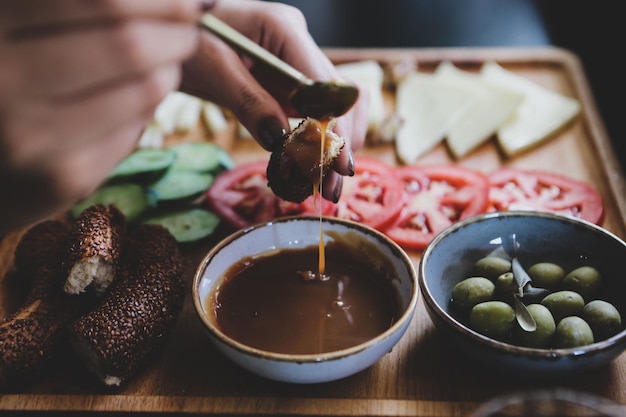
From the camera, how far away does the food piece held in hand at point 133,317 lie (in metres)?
1.73

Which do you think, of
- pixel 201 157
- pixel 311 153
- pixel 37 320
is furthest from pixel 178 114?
pixel 37 320

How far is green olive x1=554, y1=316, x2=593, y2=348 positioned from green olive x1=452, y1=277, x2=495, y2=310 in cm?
22

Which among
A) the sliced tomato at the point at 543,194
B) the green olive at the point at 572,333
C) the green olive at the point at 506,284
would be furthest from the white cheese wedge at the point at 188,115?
the green olive at the point at 572,333

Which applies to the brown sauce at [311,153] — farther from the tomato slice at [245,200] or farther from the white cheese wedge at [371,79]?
the white cheese wedge at [371,79]

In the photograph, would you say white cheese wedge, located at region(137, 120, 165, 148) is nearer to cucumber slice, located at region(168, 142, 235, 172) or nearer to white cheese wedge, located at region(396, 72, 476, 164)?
cucumber slice, located at region(168, 142, 235, 172)

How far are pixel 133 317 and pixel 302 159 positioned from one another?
66 cm

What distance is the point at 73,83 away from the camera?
115 cm

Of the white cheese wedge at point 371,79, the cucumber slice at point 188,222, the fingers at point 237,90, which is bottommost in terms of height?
the cucumber slice at point 188,222

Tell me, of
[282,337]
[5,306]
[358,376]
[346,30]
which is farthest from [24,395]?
[346,30]

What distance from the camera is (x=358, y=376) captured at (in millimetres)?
1788

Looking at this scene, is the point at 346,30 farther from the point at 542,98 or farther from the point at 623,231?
the point at 623,231

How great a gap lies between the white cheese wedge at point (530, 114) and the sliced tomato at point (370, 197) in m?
0.60

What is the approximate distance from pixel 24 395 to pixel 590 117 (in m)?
2.50

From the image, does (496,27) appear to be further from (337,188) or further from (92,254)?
(92,254)
